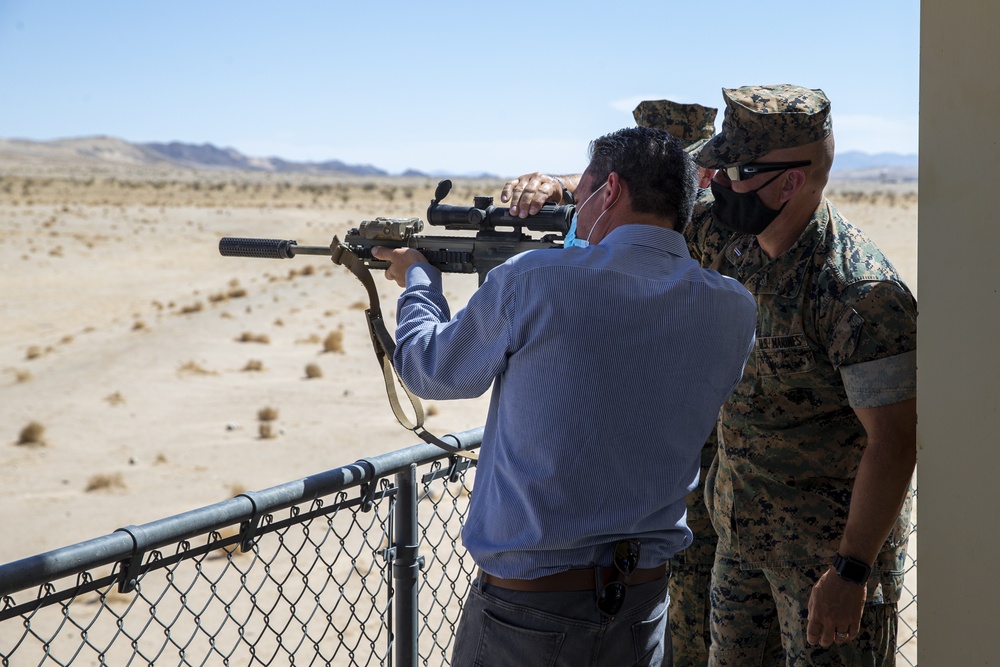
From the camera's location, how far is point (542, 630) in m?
1.87

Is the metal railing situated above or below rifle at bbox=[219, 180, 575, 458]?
below

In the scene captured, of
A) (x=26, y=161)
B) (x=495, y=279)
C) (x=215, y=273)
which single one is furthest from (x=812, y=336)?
(x=26, y=161)

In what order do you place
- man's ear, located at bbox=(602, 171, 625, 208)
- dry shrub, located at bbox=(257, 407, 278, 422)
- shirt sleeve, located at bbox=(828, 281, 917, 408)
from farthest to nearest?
dry shrub, located at bbox=(257, 407, 278, 422), shirt sleeve, located at bbox=(828, 281, 917, 408), man's ear, located at bbox=(602, 171, 625, 208)

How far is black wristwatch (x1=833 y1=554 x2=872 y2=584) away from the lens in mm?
2178

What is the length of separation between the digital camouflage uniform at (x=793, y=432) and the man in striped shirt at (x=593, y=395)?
15.6 inches

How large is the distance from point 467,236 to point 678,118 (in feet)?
6.82

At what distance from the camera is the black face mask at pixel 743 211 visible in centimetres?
244

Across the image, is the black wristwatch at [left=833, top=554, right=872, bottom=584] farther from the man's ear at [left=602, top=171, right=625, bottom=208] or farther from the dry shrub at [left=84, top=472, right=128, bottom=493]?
the dry shrub at [left=84, top=472, right=128, bottom=493]

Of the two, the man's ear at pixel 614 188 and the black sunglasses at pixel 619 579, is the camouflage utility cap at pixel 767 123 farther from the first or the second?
the black sunglasses at pixel 619 579

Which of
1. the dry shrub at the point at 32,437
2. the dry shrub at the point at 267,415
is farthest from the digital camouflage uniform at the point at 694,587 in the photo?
the dry shrub at the point at 32,437

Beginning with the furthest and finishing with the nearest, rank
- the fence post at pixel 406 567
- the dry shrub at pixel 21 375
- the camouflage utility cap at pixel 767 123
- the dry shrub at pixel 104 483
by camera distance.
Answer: the dry shrub at pixel 21 375 → the dry shrub at pixel 104 483 → the fence post at pixel 406 567 → the camouflage utility cap at pixel 767 123

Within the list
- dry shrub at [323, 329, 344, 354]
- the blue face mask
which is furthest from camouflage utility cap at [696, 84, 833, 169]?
dry shrub at [323, 329, 344, 354]

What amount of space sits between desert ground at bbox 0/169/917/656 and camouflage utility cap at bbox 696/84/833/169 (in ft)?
21.2

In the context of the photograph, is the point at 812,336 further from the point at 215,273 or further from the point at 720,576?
the point at 215,273
